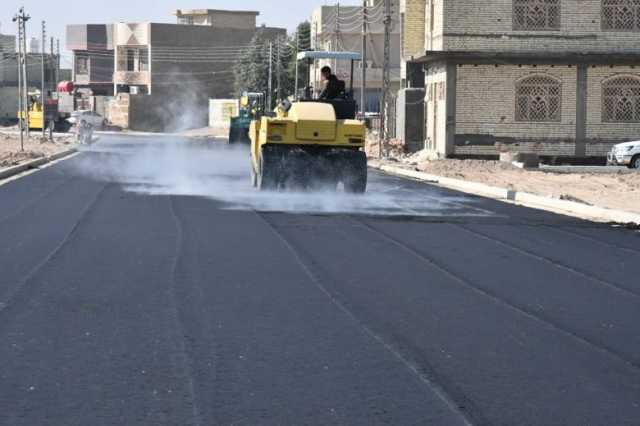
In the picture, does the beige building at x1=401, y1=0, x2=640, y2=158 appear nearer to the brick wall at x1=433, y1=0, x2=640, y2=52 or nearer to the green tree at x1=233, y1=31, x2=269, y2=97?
the brick wall at x1=433, y1=0, x2=640, y2=52

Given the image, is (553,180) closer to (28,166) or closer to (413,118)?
(28,166)

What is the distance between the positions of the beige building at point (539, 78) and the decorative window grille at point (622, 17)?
3 centimetres

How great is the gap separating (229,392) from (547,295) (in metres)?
5.10

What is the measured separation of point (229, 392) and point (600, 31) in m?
40.8

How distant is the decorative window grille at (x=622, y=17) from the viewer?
4631 centimetres

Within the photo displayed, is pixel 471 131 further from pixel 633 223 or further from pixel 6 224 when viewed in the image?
pixel 6 224

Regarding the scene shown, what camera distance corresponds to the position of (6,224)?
18219mm

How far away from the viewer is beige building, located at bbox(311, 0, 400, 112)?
307 ft

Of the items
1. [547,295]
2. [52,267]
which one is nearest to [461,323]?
[547,295]

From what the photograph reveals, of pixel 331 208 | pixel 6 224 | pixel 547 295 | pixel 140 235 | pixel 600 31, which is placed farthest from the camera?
pixel 600 31

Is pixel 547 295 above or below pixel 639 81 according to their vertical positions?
below

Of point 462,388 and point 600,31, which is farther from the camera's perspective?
point 600,31

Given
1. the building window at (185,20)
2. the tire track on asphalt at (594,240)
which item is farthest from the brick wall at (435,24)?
the building window at (185,20)

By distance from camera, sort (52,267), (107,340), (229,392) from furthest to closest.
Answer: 1. (52,267)
2. (107,340)
3. (229,392)
